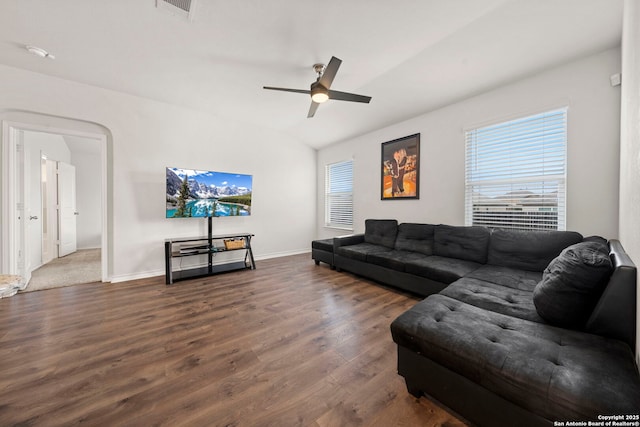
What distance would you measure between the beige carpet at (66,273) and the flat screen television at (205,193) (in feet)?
5.49

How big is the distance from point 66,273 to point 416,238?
585 cm

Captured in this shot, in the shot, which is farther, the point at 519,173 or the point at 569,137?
the point at 519,173

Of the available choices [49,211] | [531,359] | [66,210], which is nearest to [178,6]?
[531,359]

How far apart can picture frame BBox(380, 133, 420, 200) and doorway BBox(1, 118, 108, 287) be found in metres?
4.66

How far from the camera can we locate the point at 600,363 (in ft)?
3.30

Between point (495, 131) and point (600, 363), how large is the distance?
9.84ft

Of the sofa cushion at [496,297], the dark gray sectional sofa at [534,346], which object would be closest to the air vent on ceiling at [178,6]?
the dark gray sectional sofa at [534,346]

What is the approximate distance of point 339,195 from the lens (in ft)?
18.2

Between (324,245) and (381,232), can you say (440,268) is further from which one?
(324,245)

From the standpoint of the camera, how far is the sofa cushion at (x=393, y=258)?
310 centimetres

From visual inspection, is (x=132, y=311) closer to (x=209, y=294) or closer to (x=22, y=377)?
(x=209, y=294)

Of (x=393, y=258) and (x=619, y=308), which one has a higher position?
(x=619, y=308)

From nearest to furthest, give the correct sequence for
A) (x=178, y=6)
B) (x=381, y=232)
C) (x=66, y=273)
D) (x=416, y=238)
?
(x=178, y=6)
(x=416, y=238)
(x=66, y=273)
(x=381, y=232)

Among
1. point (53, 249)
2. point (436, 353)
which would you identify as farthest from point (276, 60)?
point (53, 249)
